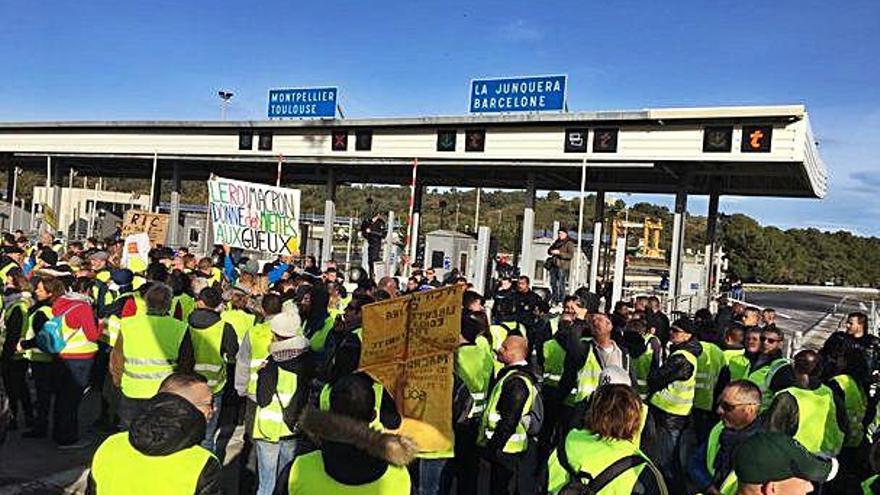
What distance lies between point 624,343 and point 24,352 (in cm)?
618

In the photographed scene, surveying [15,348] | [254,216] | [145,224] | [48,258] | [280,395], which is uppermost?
[254,216]

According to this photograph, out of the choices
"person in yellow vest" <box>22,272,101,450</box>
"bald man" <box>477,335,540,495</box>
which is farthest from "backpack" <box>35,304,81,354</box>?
"bald man" <box>477,335,540,495</box>

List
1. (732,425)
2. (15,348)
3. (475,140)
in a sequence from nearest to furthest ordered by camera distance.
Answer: (732,425)
(15,348)
(475,140)

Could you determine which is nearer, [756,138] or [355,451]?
[355,451]

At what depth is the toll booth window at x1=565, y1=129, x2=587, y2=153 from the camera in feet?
64.5

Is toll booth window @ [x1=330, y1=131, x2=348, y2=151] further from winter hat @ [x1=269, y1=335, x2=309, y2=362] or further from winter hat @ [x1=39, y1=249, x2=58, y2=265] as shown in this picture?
winter hat @ [x1=269, y1=335, x2=309, y2=362]

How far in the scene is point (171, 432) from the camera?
2980 mm

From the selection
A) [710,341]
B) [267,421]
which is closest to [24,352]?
[267,421]

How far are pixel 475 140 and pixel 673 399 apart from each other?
15181 mm

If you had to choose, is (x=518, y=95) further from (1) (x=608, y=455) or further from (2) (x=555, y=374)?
(1) (x=608, y=455)

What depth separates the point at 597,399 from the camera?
375 centimetres

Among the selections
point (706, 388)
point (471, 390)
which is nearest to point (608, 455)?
point (471, 390)

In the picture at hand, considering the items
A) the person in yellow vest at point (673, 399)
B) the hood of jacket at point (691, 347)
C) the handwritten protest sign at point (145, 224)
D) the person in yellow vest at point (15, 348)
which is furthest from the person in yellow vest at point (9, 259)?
the hood of jacket at point (691, 347)

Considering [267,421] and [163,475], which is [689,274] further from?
[163,475]
